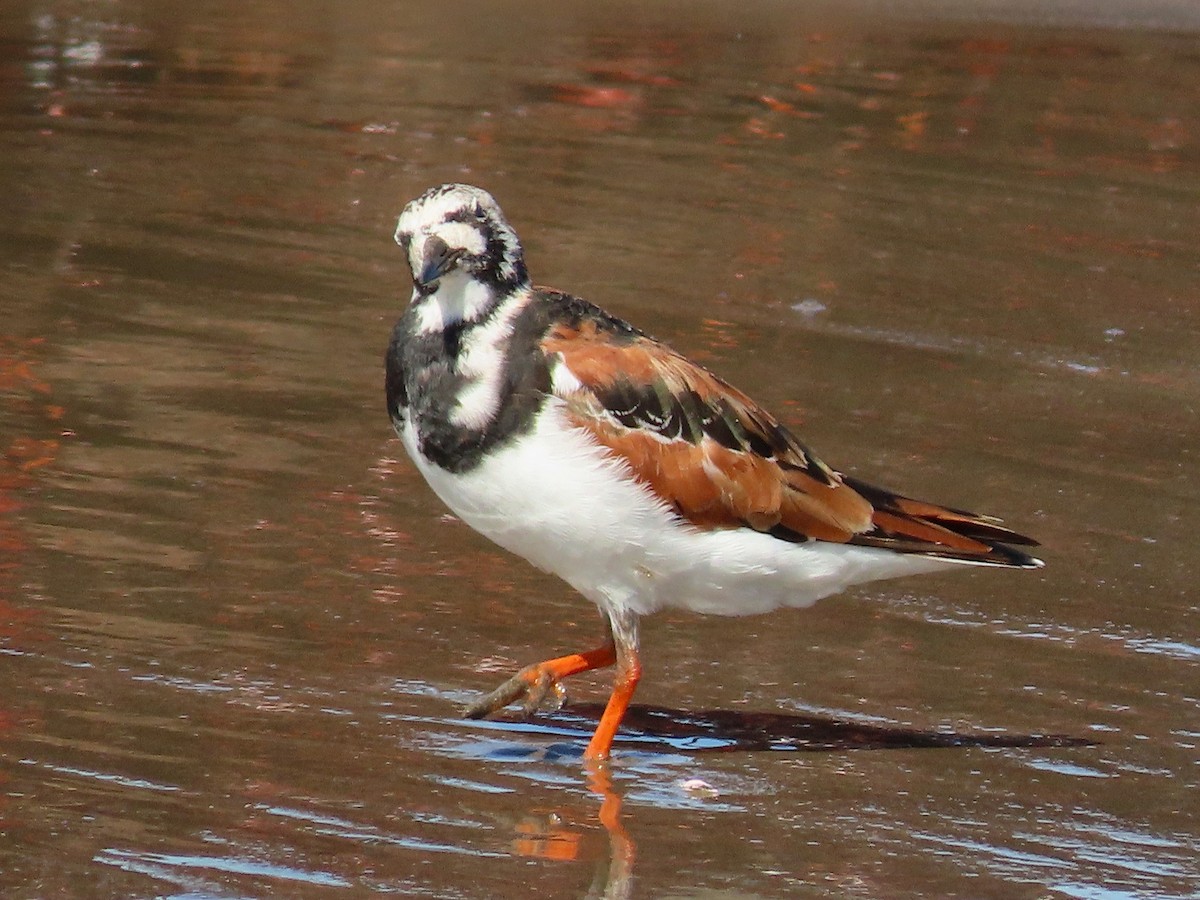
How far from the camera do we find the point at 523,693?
4.83 meters

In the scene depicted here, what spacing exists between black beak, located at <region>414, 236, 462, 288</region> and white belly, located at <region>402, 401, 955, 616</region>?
354 millimetres

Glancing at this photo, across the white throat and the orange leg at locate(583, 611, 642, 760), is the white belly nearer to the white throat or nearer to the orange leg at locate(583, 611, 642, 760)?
the orange leg at locate(583, 611, 642, 760)

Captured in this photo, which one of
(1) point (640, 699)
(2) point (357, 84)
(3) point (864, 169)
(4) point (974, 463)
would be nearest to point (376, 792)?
(1) point (640, 699)

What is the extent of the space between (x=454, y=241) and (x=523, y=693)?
1.05 m

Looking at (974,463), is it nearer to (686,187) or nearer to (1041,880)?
(1041,880)

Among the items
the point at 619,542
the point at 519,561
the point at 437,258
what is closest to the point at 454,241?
the point at 437,258

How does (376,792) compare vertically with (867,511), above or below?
below

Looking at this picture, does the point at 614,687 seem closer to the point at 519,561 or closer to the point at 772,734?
the point at 772,734

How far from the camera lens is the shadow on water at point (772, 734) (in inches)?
190

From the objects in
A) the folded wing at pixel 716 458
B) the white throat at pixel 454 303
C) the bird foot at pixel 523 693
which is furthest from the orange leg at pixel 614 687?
the white throat at pixel 454 303

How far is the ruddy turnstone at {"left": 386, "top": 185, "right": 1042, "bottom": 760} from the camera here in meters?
4.56

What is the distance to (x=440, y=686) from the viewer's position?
16.3 feet

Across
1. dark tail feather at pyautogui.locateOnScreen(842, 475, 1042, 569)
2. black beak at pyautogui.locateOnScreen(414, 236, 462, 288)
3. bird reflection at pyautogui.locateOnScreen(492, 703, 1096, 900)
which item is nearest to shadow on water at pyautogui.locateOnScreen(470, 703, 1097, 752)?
bird reflection at pyautogui.locateOnScreen(492, 703, 1096, 900)

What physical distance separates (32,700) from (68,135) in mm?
6265
